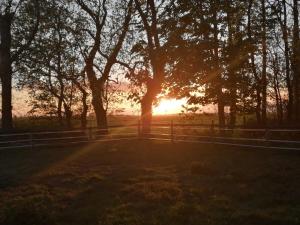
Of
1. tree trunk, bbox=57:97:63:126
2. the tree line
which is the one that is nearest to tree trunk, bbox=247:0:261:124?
the tree line

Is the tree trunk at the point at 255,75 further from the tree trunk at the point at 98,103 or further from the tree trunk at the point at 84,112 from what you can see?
the tree trunk at the point at 84,112

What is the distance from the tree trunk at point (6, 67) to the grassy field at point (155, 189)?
1496 centimetres

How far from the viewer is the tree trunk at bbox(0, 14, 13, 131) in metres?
37.6

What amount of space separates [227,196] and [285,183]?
238 cm

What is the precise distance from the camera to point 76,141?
106 feet

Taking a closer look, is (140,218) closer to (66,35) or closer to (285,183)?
(285,183)

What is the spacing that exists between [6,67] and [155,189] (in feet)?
87.2

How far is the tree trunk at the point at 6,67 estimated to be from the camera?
37.6 m

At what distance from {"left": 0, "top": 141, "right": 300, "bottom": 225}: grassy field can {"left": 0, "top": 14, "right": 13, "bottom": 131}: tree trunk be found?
15.0 m

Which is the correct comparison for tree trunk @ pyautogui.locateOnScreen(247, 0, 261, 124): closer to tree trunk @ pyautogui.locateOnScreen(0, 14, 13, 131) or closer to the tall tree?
the tall tree

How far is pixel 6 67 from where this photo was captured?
124 ft

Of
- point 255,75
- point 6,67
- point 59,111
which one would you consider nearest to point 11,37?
point 6,67

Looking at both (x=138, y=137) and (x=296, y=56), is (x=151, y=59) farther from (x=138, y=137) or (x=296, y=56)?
(x=296, y=56)

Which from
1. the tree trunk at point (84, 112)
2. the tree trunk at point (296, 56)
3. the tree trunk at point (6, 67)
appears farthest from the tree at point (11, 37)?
the tree trunk at point (296, 56)
